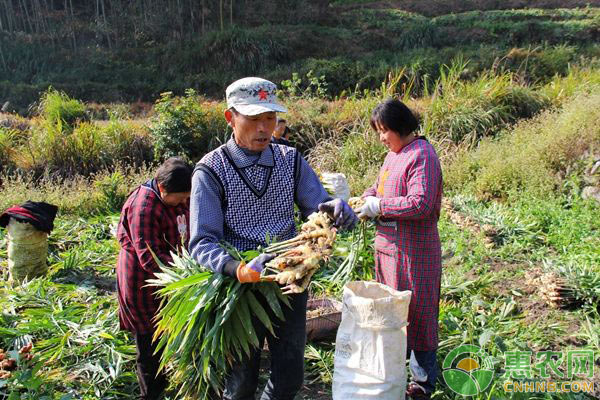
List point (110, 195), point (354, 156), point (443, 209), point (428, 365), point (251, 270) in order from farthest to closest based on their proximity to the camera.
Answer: point (354, 156), point (110, 195), point (443, 209), point (428, 365), point (251, 270)

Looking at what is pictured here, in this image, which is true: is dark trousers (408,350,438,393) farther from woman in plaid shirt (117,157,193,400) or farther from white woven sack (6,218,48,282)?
white woven sack (6,218,48,282)

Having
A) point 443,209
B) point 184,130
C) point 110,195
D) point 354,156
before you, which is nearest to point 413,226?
point 443,209

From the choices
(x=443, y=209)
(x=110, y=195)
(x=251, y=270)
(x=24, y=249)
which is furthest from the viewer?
(x=110, y=195)

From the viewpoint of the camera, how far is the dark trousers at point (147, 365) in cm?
287

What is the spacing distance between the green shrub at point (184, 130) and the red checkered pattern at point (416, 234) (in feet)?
19.0

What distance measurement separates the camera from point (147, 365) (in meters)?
2.89

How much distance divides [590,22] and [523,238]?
55.6 feet

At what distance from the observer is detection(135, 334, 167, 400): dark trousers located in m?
2.87

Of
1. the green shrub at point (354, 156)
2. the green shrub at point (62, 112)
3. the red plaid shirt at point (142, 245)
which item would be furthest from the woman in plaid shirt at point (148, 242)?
the green shrub at point (62, 112)

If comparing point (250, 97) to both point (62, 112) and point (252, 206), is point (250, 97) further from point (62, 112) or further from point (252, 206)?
point (62, 112)

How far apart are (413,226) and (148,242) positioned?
1440 mm

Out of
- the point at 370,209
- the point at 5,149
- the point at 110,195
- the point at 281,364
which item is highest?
the point at 370,209

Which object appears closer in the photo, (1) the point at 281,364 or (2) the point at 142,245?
(1) the point at 281,364

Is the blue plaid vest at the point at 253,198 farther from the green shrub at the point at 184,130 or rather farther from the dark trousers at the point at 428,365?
the green shrub at the point at 184,130
